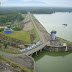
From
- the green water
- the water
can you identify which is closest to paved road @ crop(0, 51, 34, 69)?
the green water

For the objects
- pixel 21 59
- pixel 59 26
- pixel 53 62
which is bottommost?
pixel 53 62

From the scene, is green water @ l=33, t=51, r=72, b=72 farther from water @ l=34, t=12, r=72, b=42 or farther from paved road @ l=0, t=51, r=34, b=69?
water @ l=34, t=12, r=72, b=42

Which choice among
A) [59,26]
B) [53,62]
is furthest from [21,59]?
[59,26]

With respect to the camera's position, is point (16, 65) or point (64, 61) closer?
point (16, 65)

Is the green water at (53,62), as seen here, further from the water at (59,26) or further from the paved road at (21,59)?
the water at (59,26)

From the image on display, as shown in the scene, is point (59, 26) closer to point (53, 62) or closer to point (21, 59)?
point (53, 62)

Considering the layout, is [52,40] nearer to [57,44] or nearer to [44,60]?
[57,44]

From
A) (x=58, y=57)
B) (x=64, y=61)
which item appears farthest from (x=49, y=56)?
(x=64, y=61)

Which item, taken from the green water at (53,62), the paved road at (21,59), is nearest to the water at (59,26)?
the green water at (53,62)
